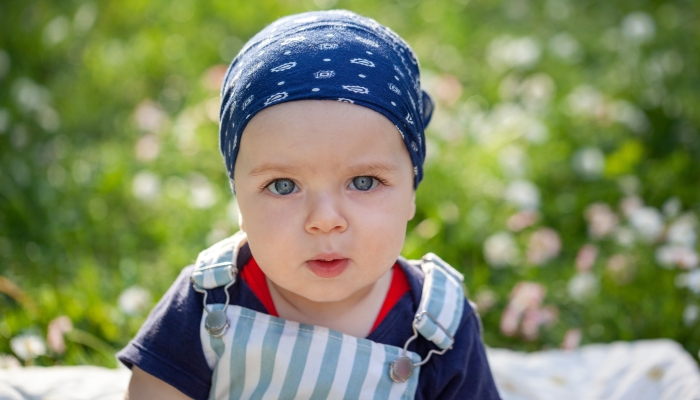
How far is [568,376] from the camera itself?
2.57 meters

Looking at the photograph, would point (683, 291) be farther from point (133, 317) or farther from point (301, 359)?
point (133, 317)

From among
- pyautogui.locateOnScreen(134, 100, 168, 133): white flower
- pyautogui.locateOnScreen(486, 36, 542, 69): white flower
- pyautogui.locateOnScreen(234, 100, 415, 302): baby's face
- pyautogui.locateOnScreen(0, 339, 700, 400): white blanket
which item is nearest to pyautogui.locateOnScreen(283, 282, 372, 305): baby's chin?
pyautogui.locateOnScreen(234, 100, 415, 302): baby's face

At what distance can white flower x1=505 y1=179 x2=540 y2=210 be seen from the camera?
3.17m

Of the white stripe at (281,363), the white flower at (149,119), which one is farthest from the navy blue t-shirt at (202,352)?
the white flower at (149,119)

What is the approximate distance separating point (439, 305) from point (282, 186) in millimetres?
525

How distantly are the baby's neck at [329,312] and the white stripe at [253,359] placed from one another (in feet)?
0.31

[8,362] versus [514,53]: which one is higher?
[514,53]

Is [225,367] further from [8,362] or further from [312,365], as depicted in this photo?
[8,362]

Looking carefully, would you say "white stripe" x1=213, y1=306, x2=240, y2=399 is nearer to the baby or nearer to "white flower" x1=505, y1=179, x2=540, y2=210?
the baby

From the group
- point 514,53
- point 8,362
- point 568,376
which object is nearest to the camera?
point 8,362

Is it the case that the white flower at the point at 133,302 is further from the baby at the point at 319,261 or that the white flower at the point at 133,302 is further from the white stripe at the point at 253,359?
the white stripe at the point at 253,359

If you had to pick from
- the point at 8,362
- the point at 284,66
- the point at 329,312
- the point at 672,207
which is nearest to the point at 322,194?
the point at 284,66

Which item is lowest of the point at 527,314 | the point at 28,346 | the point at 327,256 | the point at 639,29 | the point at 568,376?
the point at 568,376

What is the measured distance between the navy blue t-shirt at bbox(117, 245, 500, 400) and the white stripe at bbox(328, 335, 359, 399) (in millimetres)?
69
